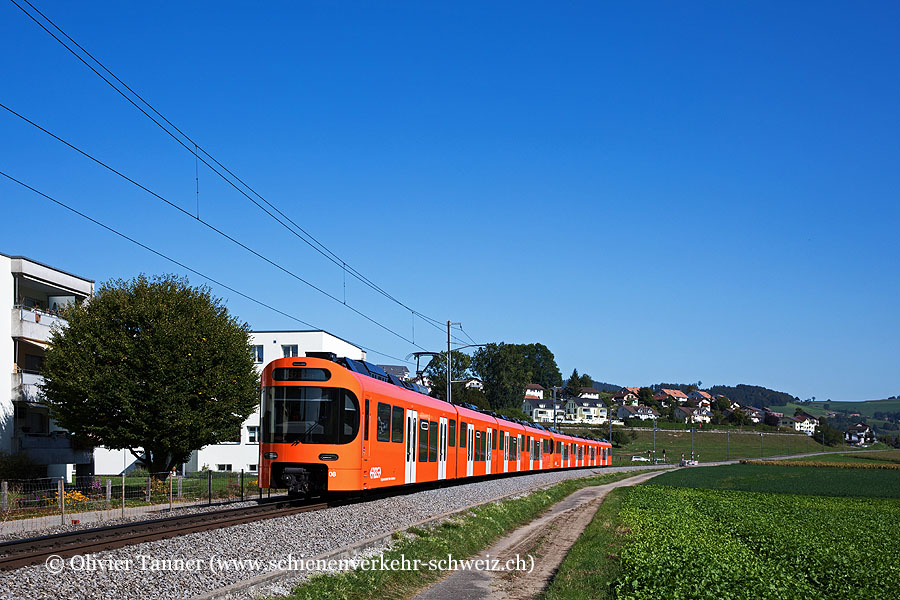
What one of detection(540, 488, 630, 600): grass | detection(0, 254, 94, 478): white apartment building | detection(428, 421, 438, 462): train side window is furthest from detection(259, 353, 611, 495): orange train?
detection(0, 254, 94, 478): white apartment building

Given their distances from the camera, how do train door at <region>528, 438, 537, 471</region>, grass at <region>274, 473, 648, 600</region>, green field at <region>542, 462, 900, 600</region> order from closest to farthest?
grass at <region>274, 473, 648, 600</region>, green field at <region>542, 462, 900, 600</region>, train door at <region>528, 438, 537, 471</region>

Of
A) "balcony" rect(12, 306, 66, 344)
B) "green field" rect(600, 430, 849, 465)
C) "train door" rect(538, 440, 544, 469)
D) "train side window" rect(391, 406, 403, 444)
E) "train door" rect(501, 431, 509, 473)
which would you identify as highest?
"balcony" rect(12, 306, 66, 344)

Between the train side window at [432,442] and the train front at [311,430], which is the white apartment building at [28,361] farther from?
the train front at [311,430]

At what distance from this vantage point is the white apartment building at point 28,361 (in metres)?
41.1

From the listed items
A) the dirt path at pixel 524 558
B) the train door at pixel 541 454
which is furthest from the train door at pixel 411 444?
the train door at pixel 541 454

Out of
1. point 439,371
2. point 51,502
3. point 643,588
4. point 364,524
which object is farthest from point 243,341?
point 439,371

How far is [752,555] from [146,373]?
2849 cm

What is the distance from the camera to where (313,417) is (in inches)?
873

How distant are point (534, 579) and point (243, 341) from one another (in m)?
29.6

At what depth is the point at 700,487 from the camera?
5347 centimetres

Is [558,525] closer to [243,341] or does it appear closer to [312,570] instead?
[312,570]

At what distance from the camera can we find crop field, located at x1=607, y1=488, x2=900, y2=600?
40.7ft

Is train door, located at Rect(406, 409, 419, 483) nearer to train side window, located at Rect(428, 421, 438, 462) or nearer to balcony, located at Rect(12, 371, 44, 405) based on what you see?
train side window, located at Rect(428, 421, 438, 462)

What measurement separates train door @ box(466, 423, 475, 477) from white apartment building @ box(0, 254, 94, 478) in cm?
1955
